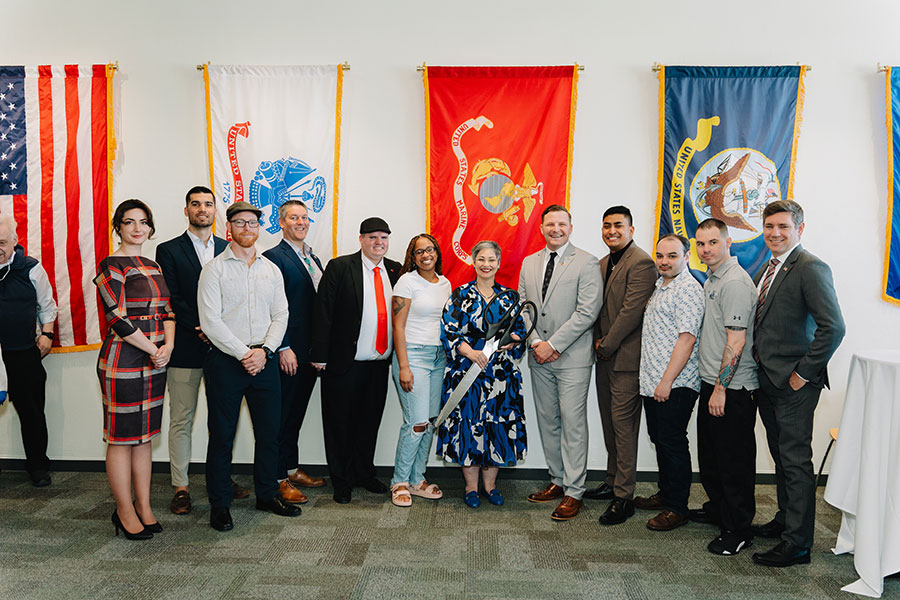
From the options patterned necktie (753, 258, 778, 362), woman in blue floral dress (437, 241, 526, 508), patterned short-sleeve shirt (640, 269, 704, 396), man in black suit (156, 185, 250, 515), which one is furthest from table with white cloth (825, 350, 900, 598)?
man in black suit (156, 185, 250, 515)

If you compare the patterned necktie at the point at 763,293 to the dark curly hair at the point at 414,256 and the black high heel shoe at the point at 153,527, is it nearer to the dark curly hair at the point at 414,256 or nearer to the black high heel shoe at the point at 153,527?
the dark curly hair at the point at 414,256

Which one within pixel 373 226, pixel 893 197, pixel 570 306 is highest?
pixel 893 197

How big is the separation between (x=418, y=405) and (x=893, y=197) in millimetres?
3336

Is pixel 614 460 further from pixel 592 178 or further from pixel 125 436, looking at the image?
pixel 125 436

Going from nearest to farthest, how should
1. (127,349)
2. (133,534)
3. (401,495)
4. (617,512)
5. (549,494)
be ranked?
(127,349) < (133,534) < (617,512) < (401,495) < (549,494)

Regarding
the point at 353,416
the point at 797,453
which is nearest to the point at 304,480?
the point at 353,416

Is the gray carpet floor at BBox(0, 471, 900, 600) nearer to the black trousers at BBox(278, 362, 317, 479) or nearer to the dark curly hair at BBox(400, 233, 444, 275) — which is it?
the black trousers at BBox(278, 362, 317, 479)

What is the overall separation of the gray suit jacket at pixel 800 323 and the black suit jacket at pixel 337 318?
2090mm

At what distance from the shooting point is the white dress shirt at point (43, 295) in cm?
371

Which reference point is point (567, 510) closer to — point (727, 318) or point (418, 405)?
point (418, 405)

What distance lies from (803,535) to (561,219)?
75.9 inches

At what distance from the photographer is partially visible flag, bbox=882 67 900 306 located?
147 inches

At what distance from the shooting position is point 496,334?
3246mm

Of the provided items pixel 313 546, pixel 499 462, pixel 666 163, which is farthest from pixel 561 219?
pixel 313 546
